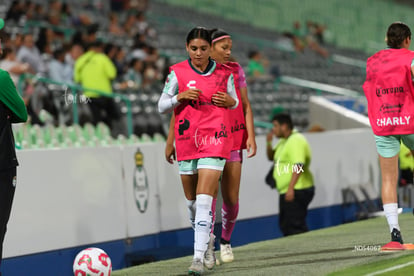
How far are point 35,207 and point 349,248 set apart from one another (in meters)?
3.75

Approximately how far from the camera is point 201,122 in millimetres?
7367

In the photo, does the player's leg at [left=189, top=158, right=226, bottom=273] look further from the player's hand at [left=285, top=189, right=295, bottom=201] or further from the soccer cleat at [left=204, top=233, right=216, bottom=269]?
the player's hand at [left=285, top=189, right=295, bottom=201]

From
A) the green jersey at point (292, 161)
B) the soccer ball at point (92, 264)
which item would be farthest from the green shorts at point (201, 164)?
the green jersey at point (292, 161)

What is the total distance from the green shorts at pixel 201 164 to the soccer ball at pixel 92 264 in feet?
3.31

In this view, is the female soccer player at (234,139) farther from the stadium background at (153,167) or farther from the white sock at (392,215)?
the stadium background at (153,167)

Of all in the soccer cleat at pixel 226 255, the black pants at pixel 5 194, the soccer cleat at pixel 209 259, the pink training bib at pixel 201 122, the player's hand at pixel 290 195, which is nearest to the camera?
the black pants at pixel 5 194

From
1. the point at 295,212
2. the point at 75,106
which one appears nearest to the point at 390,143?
the point at 295,212

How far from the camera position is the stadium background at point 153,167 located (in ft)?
34.4

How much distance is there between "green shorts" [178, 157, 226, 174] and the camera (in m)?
7.28

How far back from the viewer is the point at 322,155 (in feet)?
50.7

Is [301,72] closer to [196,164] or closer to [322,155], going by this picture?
[322,155]

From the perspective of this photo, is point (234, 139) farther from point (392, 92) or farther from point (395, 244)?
point (395, 244)

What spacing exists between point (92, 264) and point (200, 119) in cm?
151

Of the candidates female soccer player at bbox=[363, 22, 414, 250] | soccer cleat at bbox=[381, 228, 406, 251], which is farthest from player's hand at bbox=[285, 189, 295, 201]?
soccer cleat at bbox=[381, 228, 406, 251]
